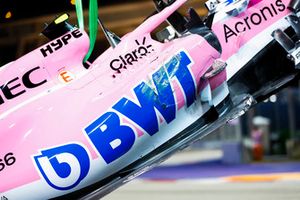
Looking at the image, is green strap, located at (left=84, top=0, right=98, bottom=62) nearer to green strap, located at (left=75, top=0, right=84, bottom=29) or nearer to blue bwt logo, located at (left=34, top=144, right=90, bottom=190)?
green strap, located at (left=75, top=0, right=84, bottom=29)

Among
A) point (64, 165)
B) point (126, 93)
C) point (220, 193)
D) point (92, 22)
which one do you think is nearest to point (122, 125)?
point (126, 93)

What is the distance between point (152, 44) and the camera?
3.21 meters

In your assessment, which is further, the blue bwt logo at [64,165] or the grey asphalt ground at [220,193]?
the grey asphalt ground at [220,193]

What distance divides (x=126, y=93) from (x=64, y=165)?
55 centimetres

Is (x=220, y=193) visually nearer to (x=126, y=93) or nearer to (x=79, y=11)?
(x=126, y=93)

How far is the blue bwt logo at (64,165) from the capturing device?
2.65 m

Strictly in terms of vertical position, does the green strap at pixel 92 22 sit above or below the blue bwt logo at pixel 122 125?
above

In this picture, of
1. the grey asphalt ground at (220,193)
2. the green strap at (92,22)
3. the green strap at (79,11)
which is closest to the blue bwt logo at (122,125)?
the green strap at (92,22)

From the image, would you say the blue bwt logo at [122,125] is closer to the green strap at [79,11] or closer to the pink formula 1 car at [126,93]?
the pink formula 1 car at [126,93]

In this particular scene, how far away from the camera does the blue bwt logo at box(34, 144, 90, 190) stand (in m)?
2.65

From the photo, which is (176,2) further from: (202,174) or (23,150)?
(202,174)

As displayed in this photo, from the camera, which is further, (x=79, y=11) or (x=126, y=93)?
(x=79, y=11)

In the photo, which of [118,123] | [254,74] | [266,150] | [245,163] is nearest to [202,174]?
[245,163]

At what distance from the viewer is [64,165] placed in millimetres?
2666
